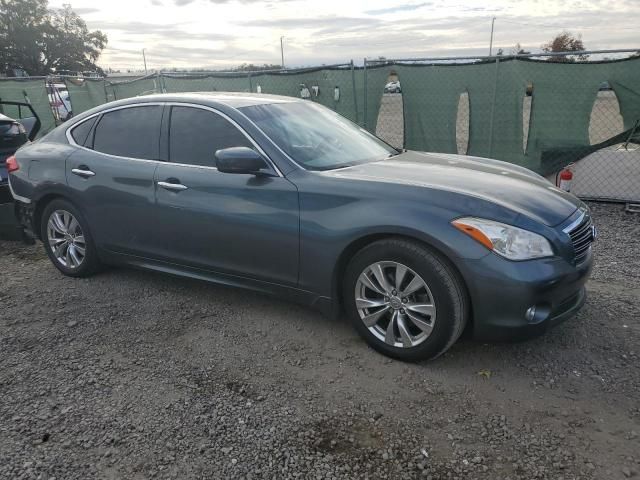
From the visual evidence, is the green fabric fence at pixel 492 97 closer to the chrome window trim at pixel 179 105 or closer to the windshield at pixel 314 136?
the windshield at pixel 314 136

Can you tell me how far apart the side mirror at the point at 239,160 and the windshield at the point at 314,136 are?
245mm

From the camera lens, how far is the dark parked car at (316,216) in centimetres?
298

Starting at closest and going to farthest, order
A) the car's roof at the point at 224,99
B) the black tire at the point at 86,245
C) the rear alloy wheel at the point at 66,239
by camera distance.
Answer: the car's roof at the point at 224,99 < the black tire at the point at 86,245 < the rear alloy wheel at the point at 66,239

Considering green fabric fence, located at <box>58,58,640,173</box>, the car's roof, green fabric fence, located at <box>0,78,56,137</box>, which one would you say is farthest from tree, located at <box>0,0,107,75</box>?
the car's roof

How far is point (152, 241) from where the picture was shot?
4.19m

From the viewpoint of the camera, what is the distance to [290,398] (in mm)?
3002

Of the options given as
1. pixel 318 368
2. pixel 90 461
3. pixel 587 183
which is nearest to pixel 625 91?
pixel 587 183

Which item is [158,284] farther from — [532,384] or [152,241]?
[532,384]

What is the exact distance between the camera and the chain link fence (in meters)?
6.95

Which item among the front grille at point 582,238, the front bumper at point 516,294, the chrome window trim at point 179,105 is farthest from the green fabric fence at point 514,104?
the front bumper at point 516,294

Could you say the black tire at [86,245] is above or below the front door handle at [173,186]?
below

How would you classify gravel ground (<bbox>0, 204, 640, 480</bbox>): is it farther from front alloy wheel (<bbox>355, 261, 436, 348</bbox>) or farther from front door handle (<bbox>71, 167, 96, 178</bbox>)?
front door handle (<bbox>71, 167, 96, 178</bbox>)

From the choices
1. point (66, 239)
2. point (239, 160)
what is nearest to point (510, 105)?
point (239, 160)

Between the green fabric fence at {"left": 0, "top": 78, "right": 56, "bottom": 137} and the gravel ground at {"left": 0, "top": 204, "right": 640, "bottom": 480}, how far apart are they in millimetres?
10654
